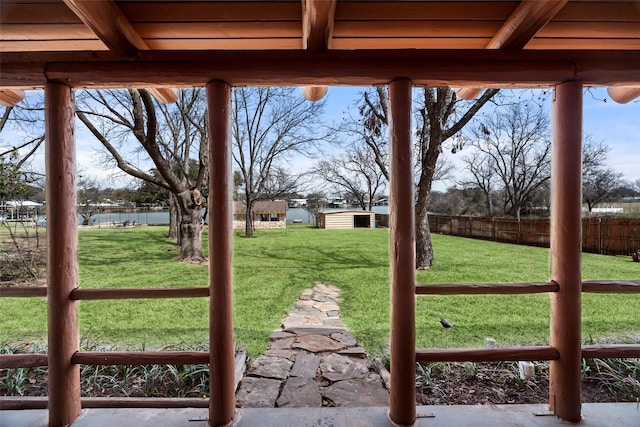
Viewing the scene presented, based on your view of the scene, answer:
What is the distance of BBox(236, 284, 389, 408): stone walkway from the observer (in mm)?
2400

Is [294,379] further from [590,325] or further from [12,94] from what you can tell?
[590,325]

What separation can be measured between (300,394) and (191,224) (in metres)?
6.67

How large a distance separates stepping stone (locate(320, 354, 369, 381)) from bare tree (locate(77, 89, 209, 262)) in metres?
4.56

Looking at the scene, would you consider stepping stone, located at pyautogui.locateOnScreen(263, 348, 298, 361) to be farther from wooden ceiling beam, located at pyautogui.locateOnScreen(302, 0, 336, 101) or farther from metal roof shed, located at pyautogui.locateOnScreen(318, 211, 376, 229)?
metal roof shed, located at pyautogui.locateOnScreen(318, 211, 376, 229)

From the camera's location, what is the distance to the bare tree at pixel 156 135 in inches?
260

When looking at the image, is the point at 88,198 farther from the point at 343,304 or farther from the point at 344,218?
the point at 344,218

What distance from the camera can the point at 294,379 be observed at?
8.86 ft

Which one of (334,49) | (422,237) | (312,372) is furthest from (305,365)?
(422,237)

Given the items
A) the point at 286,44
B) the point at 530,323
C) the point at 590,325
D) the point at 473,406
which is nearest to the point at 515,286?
the point at 473,406

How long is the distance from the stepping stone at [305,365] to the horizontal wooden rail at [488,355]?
3.90ft

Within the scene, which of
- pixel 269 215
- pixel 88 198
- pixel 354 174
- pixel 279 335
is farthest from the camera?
pixel 269 215

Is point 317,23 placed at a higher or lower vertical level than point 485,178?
lower

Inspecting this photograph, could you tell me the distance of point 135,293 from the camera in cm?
208

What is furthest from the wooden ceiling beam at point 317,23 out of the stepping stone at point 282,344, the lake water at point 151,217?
the lake water at point 151,217
